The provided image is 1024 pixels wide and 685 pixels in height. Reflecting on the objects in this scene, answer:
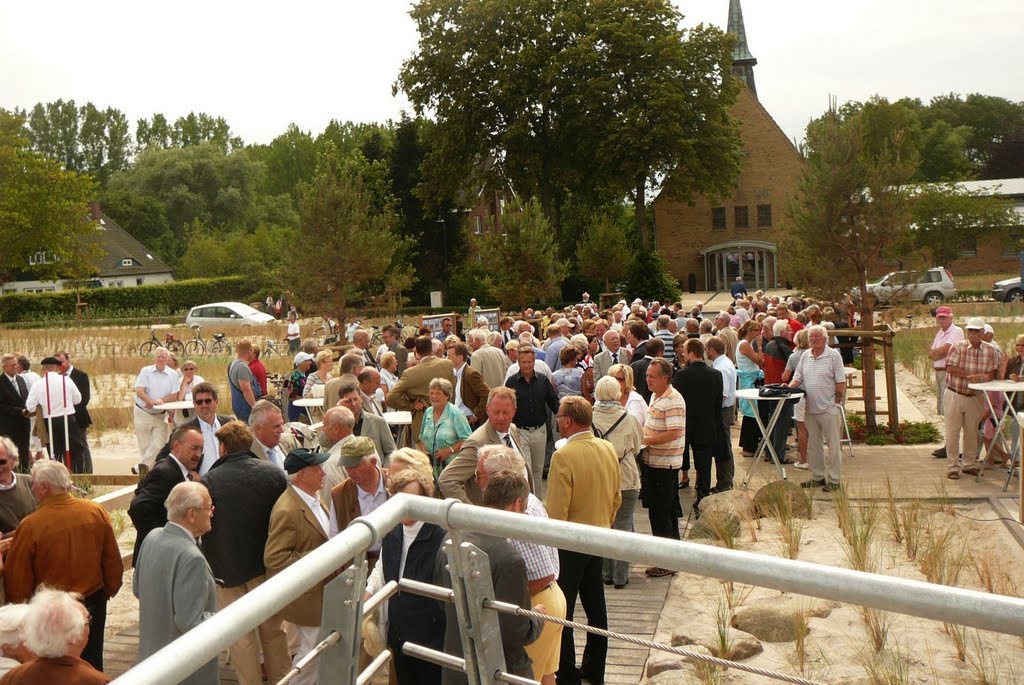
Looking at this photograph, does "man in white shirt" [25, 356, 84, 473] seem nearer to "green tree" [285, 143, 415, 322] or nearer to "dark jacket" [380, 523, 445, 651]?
"dark jacket" [380, 523, 445, 651]

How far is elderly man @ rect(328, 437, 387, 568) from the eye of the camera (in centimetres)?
575

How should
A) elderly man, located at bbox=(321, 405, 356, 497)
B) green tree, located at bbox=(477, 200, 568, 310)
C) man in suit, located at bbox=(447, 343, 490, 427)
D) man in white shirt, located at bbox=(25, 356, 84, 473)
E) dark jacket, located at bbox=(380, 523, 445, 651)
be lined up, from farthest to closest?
green tree, located at bbox=(477, 200, 568, 310) → man in white shirt, located at bbox=(25, 356, 84, 473) → man in suit, located at bbox=(447, 343, 490, 427) → elderly man, located at bbox=(321, 405, 356, 497) → dark jacket, located at bbox=(380, 523, 445, 651)

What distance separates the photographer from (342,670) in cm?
229

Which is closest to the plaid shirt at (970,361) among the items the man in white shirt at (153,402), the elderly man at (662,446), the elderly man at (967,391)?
the elderly man at (967,391)

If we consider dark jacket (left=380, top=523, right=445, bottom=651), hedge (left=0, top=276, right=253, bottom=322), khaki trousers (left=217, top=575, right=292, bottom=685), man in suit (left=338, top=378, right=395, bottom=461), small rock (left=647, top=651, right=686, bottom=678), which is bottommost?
small rock (left=647, top=651, right=686, bottom=678)

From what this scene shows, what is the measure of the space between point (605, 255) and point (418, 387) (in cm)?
3613

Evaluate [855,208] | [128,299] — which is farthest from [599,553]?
[128,299]

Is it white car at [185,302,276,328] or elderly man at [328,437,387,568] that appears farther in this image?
white car at [185,302,276,328]

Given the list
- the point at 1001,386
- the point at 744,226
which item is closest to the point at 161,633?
the point at 1001,386

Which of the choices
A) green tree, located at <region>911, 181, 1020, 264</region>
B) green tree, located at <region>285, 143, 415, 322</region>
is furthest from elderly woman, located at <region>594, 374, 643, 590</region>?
green tree, located at <region>911, 181, 1020, 264</region>

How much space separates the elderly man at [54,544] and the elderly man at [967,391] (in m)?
9.14

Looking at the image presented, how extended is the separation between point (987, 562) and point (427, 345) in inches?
218

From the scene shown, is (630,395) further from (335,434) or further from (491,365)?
(335,434)

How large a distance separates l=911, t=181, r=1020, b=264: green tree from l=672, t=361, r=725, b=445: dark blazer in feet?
140
